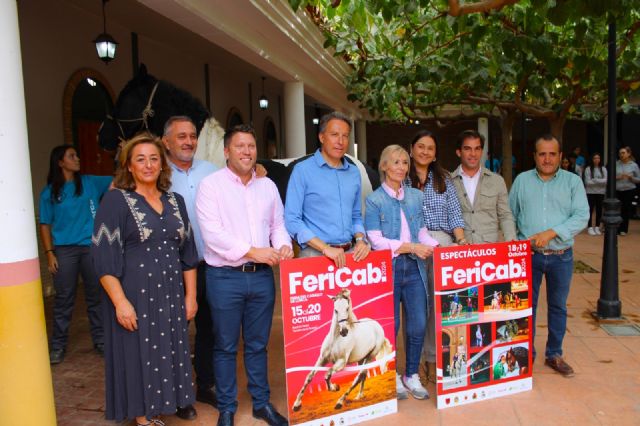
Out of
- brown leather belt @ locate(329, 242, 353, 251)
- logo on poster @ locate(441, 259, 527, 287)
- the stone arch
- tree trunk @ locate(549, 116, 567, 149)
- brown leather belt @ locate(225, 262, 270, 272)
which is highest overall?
the stone arch

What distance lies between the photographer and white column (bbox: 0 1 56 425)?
2.43 m

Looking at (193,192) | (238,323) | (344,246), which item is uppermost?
(193,192)

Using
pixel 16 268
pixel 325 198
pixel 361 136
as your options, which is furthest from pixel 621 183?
pixel 361 136

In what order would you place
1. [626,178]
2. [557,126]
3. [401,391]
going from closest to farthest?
[401,391] < [557,126] < [626,178]

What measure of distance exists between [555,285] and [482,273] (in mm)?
768

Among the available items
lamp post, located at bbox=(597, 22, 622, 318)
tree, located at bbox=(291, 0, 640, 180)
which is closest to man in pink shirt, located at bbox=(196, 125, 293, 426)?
tree, located at bbox=(291, 0, 640, 180)

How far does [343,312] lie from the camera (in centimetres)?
318

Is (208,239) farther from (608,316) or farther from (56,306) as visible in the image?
(608,316)

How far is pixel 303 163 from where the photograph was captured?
323 cm

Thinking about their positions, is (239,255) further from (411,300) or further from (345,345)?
(411,300)

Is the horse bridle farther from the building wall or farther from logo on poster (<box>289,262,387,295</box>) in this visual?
the building wall

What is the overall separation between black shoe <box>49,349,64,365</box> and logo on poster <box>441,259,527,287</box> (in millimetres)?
3349

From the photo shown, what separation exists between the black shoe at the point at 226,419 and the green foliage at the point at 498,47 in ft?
9.11

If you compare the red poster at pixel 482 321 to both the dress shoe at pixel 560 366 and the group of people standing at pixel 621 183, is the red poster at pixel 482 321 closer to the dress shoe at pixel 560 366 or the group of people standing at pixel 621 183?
the dress shoe at pixel 560 366
